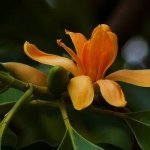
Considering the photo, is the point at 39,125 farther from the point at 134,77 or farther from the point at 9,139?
the point at 134,77

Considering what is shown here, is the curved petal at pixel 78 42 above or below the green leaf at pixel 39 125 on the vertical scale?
above

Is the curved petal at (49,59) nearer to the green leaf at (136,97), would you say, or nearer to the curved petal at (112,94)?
the curved petal at (112,94)

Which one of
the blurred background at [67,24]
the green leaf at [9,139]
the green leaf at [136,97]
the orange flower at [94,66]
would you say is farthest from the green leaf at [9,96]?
the green leaf at [136,97]

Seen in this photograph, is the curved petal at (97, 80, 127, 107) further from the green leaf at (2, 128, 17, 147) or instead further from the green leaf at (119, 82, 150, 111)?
the green leaf at (119, 82, 150, 111)

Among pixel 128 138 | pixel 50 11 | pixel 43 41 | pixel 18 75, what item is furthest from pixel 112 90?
pixel 50 11

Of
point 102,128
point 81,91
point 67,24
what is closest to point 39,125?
point 102,128

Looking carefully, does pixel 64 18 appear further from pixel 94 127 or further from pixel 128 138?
pixel 128 138

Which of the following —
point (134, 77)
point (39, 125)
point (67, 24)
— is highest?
point (134, 77)
